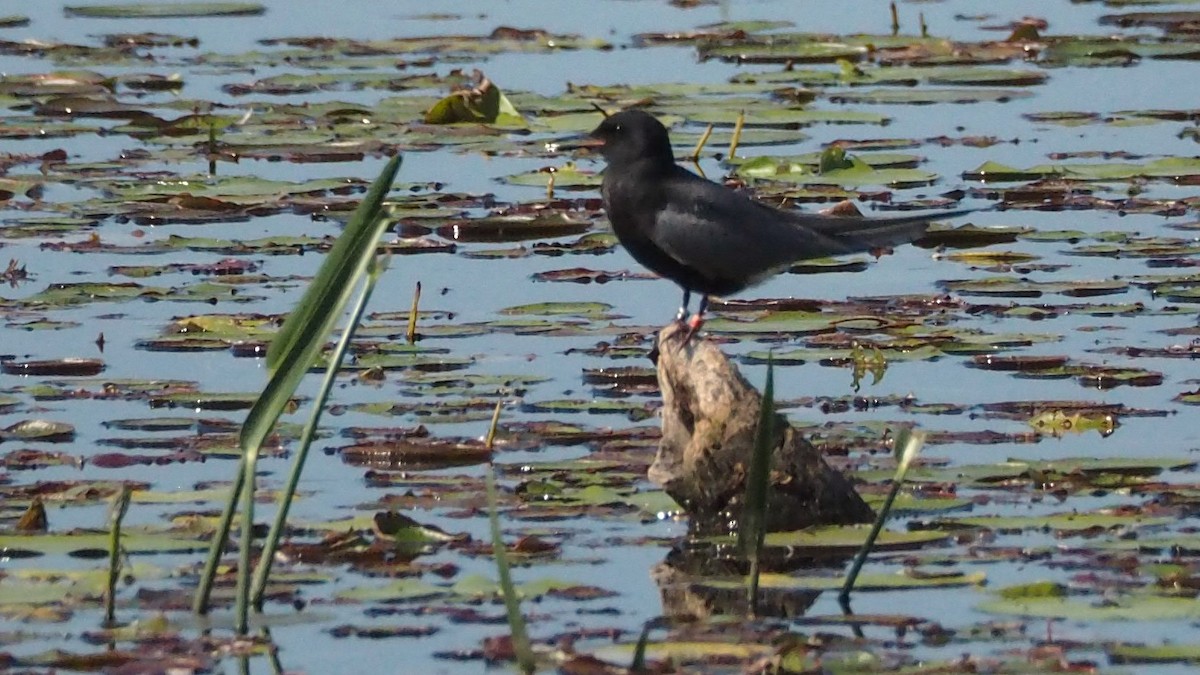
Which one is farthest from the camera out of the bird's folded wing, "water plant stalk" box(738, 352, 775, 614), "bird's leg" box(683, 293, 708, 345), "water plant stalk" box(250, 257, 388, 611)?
the bird's folded wing

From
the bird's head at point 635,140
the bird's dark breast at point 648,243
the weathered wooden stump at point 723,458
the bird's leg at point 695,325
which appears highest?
the bird's head at point 635,140

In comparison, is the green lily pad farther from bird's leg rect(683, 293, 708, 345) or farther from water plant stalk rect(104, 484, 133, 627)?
water plant stalk rect(104, 484, 133, 627)

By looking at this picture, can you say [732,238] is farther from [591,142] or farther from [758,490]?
[758,490]

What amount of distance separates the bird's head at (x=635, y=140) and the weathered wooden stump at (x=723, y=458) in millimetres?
1197

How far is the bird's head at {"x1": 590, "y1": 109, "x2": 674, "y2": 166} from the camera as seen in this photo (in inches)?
295

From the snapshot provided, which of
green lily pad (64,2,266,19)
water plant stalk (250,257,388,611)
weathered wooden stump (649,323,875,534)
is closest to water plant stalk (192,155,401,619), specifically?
water plant stalk (250,257,388,611)

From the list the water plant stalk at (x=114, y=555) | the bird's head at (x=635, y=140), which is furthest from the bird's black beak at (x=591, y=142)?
the water plant stalk at (x=114, y=555)

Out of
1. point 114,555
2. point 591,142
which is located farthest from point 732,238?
point 114,555

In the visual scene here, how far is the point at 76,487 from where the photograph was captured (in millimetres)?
6184

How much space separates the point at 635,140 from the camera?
752 cm

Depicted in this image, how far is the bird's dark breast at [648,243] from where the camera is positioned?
23.8 ft

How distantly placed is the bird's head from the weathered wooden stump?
1197 millimetres

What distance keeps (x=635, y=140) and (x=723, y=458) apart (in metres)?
1.57

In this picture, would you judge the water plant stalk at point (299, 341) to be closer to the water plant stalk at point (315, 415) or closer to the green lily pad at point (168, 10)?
the water plant stalk at point (315, 415)
